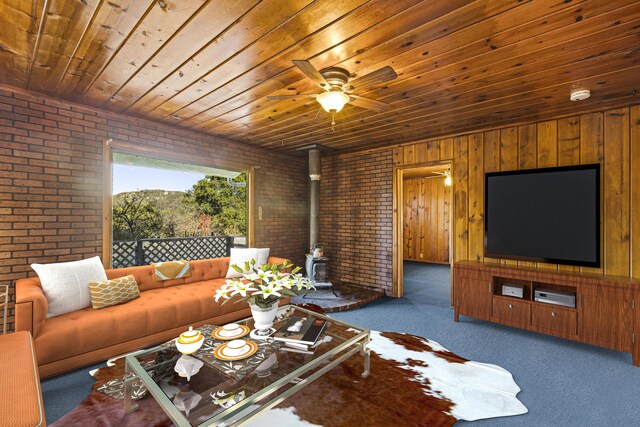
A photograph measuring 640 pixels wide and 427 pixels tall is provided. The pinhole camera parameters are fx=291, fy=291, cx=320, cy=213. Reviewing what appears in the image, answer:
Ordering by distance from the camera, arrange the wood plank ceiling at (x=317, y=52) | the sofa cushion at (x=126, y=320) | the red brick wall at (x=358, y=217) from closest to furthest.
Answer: the wood plank ceiling at (x=317, y=52) → the sofa cushion at (x=126, y=320) → the red brick wall at (x=358, y=217)

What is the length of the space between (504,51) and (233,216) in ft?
22.8

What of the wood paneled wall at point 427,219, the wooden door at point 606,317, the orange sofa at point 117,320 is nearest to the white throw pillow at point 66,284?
the orange sofa at point 117,320

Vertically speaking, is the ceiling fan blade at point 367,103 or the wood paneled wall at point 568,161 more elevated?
the ceiling fan blade at point 367,103

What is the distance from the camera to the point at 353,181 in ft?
16.8

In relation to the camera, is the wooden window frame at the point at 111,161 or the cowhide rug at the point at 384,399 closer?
the cowhide rug at the point at 384,399

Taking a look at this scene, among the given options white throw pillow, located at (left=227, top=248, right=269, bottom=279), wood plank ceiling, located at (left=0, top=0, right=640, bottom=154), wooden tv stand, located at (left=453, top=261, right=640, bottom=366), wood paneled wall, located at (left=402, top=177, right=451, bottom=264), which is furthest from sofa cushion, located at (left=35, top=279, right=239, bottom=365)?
→ wood paneled wall, located at (left=402, top=177, right=451, bottom=264)

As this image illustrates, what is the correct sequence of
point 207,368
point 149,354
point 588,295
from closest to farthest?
point 207,368 < point 149,354 < point 588,295

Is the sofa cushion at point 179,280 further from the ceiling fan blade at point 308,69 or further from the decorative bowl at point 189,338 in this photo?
the ceiling fan blade at point 308,69

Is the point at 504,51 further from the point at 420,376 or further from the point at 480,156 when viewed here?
the point at 420,376

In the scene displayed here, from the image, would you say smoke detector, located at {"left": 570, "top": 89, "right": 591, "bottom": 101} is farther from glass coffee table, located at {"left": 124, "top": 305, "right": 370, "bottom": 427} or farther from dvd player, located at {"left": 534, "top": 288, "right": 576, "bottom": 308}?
glass coffee table, located at {"left": 124, "top": 305, "right": 370, "bottom": 427}

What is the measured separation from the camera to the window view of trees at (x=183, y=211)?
6.29 metres

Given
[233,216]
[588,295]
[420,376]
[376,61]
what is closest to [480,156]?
[588,295]

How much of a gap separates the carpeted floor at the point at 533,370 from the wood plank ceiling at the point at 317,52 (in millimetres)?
2380

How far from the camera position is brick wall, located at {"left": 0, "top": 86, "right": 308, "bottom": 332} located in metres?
2.65
